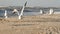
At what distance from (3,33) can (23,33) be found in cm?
97

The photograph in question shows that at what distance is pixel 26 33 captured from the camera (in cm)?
1341

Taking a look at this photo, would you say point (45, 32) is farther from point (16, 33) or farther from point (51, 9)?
point (51, 9)

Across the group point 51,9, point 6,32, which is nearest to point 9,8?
point 51,9

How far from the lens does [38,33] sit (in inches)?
527

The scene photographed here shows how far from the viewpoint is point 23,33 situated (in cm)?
1345

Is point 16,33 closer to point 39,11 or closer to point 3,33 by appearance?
point 3,33

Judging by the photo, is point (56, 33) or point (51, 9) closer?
point (56, 33)

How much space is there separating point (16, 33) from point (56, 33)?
1943 millimetres

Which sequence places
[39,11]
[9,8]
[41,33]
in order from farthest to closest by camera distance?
[39,11], [9,8], [41,33]

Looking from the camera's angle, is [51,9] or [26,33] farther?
[51,9]

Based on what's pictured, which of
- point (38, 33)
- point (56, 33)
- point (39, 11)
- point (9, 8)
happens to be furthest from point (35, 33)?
point (39, 11)

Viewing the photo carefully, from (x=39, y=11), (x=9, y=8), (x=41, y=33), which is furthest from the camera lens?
(x=39, y=11)

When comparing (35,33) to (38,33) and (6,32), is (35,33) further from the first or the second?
(6,32)

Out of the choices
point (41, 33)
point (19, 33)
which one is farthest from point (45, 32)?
Result: point (19, 33)
